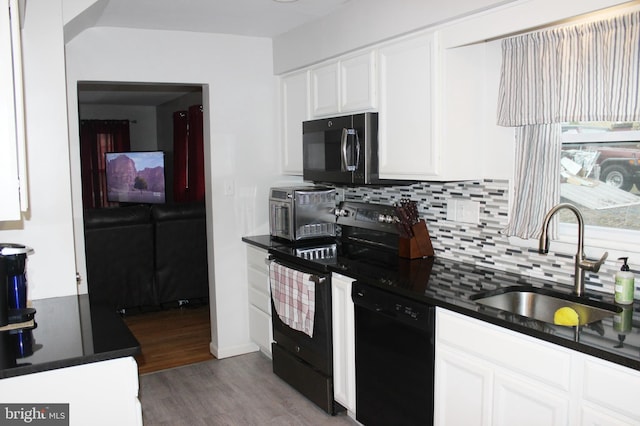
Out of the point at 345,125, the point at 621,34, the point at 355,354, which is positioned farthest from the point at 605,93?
the point at 355,354

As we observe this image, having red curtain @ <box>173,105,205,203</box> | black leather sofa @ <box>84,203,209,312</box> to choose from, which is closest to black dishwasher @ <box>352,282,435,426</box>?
black leather sofa @ <box>84,203,209,312</box>

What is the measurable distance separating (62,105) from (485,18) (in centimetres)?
196

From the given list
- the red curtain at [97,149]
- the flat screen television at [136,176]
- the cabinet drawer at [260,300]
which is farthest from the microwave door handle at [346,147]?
the red curtain at [97,149]

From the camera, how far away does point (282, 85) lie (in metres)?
4.21

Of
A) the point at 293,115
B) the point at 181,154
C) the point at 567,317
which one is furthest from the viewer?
the point at 181,154

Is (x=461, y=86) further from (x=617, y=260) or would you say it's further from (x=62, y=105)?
(x=62, y=105)

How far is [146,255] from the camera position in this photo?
5.37 metres

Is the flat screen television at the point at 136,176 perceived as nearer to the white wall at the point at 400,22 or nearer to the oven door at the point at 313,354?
the white wall at the point at 400,22

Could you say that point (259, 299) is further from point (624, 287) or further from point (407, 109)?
point (624, 287)

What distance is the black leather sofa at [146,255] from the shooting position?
16.9ft

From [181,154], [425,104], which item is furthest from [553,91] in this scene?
[181,154]

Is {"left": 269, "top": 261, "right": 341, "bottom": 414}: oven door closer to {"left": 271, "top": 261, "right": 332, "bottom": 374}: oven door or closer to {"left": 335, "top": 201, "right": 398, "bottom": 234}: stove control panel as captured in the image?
{"left": 271, "top": 261, "right": 332, "bottom": 374}: oven door

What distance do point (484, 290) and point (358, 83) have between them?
1.46 m

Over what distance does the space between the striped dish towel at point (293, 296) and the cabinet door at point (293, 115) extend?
33.6 inches
